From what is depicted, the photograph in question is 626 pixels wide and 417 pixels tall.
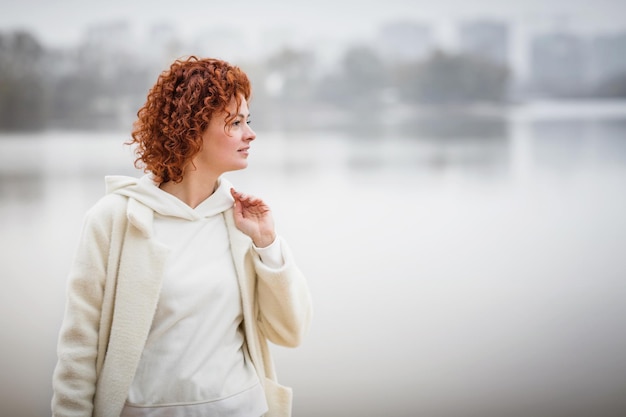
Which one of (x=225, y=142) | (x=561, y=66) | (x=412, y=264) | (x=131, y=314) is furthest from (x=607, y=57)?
(x=131, y=314)

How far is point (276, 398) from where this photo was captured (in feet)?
5.23

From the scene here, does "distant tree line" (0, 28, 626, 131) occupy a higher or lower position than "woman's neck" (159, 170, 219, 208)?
higher

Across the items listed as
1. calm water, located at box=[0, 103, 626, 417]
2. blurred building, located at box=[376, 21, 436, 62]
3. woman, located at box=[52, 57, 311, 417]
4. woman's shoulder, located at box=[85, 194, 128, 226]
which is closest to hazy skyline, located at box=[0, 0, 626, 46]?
blurred building, located at box=[376, 21, 436, 62]

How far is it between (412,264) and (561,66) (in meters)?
1.03

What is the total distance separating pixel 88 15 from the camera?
8.99 feet

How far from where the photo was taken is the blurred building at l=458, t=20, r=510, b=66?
9.64ft

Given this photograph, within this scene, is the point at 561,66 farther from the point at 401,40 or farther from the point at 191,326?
the point at 191,326

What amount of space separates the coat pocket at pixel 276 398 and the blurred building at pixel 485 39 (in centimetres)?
176

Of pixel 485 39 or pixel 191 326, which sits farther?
pixel 485 39

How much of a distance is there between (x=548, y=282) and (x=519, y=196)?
330 mm

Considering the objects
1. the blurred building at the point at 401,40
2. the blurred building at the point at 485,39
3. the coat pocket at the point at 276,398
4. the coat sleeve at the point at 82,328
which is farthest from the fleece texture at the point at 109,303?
the blurred building at the point at 485,39

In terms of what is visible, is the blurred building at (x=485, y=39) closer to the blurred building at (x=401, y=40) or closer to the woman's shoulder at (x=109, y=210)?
the blurred building at (x=401, y=40)

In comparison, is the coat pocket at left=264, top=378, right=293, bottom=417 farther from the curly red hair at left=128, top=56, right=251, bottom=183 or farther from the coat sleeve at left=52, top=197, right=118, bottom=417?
the curly red hair at left=128, top=56, right=251, bottom=183

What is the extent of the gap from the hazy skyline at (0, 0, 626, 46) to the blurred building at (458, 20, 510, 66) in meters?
0.03
